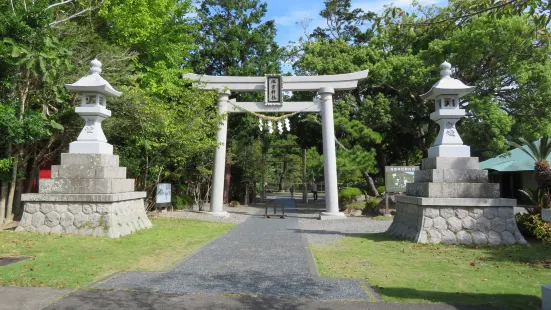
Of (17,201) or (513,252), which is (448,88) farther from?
(17,201)

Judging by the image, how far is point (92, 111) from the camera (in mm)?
10906

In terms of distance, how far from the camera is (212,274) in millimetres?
6496

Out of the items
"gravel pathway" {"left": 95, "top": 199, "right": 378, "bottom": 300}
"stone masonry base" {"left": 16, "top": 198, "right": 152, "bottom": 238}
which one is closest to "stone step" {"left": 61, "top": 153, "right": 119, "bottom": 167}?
"stone masonry base" {"left": 16, "top": 198, "right": 152, "bottom": 238}

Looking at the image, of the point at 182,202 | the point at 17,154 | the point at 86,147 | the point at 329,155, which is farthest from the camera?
the point at 182,202

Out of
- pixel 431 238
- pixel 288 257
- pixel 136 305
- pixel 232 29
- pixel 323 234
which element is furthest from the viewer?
pixel 232 29

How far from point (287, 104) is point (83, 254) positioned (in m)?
11.9

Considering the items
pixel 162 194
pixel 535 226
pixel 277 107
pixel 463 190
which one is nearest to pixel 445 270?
pixel 463 190

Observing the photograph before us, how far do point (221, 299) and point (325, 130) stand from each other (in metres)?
13.3

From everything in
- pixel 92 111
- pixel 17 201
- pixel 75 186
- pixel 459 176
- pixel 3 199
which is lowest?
pixel 17 201

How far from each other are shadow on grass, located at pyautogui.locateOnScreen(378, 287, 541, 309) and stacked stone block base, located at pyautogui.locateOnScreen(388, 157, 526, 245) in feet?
13.7

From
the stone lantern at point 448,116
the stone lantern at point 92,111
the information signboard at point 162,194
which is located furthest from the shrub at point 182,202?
the stone lantern at point 448,116

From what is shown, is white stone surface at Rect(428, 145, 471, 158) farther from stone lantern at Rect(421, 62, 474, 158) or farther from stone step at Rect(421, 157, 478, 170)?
A: stone step at Rect(421, 157, 478, 170)

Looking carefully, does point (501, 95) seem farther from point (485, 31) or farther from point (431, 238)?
point (431, 238)

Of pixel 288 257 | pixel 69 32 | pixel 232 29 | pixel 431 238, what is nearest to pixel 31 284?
pixel 288 257
